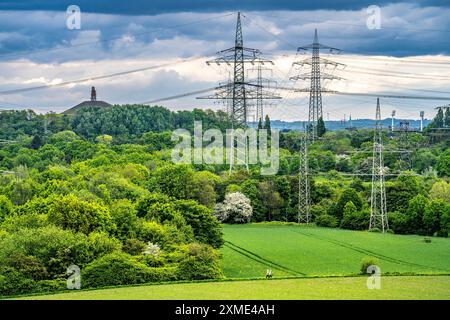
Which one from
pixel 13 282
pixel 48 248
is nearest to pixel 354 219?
pixel 48 248

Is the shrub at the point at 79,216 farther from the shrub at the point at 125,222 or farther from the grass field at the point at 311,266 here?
the grass field at the point at 311,266

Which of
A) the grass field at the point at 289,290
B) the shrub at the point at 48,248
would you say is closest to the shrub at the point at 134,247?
the shrub at the point at 48,248

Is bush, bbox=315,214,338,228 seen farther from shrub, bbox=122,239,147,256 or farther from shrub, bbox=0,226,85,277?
shrub, bbox=0,226,85,277

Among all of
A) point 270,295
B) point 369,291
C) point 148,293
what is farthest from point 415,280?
point 148,293

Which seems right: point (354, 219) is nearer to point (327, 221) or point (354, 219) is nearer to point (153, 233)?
point (327, 221)

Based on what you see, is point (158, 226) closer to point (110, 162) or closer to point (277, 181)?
point (277, 181)

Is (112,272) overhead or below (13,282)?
overhead
